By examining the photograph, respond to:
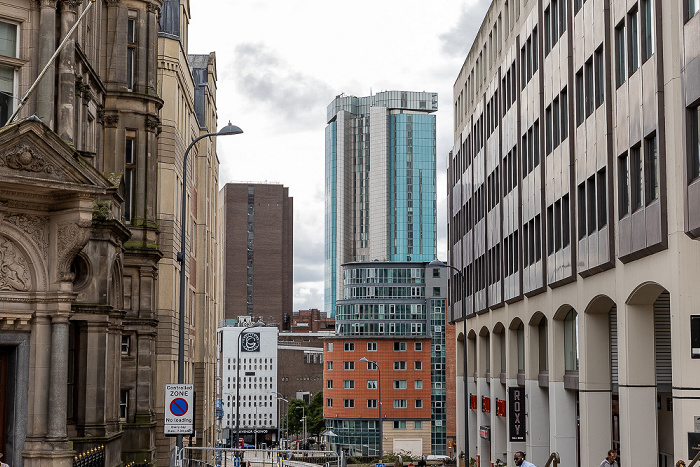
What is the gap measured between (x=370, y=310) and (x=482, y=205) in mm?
77794

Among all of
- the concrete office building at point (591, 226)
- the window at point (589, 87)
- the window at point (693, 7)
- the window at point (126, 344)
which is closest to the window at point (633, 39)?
the concrete office building at point (591, 226)

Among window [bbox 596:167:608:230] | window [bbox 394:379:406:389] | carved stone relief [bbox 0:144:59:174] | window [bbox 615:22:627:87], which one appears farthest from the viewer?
window [bbox 394:379:406:389]

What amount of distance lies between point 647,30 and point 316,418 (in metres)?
154

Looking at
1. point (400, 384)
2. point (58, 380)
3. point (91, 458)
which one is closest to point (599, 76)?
point (91, 458)

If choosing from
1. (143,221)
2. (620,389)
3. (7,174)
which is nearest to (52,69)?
(7,174)

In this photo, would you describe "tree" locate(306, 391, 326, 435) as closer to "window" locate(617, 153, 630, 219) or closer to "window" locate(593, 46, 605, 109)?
"window" locate(593, 46, 605, 109)

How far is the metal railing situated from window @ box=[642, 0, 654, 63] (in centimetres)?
1718

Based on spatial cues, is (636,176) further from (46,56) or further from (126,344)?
(126,344)

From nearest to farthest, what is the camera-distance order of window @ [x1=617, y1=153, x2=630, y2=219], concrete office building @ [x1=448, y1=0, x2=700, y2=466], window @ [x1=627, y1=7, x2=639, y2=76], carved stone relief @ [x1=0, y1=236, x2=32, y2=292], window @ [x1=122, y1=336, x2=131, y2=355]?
carved stone relief @ [x1=0, y1=236, x2=32, y2=292], concrete office building @ [x1=448, y1=0, x2=700, y2=466], window @ [x1=627, y1=7, x2=639, y2=76], window @ [x1=617, y1=153, x2=630, y2=219], window @ [x1=122, y1=336, x2=131, y2=355]

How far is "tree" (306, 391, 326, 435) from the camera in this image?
566 ft

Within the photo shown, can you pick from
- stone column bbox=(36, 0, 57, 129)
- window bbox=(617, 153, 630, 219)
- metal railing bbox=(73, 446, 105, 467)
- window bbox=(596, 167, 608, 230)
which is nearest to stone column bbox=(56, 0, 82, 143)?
stone column bbox=(36, 0, 57, 129)

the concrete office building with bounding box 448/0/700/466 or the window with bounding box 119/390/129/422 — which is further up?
the concrete office building with bounding box 448/0/700/466

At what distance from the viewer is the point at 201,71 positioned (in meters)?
70.7

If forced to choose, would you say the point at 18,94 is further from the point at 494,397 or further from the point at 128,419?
the point at 494,397
